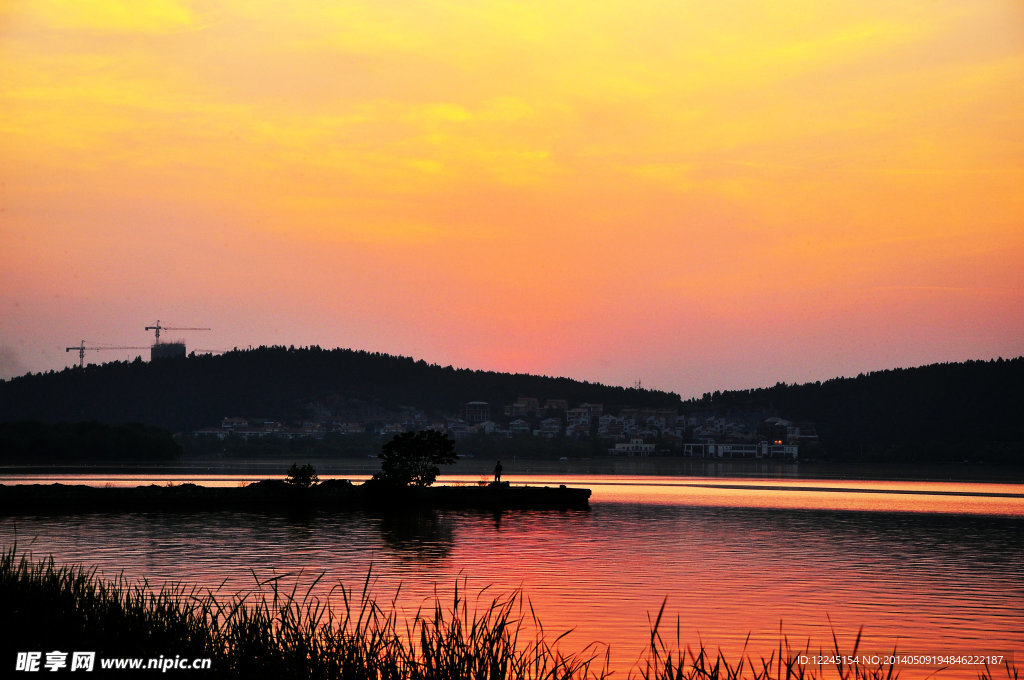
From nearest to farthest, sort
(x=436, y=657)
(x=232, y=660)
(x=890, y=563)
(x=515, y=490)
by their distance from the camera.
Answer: (x=436, y=657), (x=232, y=660), (x=890, y=563), (x=515, y=490)

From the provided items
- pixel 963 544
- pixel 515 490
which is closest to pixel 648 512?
pixel 515 490

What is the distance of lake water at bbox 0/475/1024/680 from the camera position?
2936 centimetres

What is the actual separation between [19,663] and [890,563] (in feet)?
126

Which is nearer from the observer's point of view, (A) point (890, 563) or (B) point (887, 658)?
(B) point (887, 658)

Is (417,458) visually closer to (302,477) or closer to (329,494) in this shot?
(329,494)

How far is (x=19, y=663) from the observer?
15906 millimetres

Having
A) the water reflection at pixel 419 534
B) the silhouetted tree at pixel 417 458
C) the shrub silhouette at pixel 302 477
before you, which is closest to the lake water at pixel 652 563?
the water reflection at pixel 419 534

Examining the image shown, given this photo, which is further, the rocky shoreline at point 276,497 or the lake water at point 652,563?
the rocky shoreline at point 276,497

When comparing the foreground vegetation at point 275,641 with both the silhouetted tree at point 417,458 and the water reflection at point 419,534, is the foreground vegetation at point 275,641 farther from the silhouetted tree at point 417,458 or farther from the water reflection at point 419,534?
the silhouetted tree at point 417,458

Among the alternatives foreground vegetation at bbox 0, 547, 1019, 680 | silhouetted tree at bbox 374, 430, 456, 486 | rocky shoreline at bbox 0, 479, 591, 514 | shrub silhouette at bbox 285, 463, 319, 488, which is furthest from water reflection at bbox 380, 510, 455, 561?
foreground vegetation at bbox 0, 547, 1019, 680

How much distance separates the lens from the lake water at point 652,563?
2936cm

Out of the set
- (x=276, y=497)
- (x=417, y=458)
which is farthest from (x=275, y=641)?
(x=417, y=458)

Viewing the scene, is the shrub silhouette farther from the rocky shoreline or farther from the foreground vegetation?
the foreground vegetation

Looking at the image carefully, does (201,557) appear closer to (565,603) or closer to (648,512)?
(565,603)
